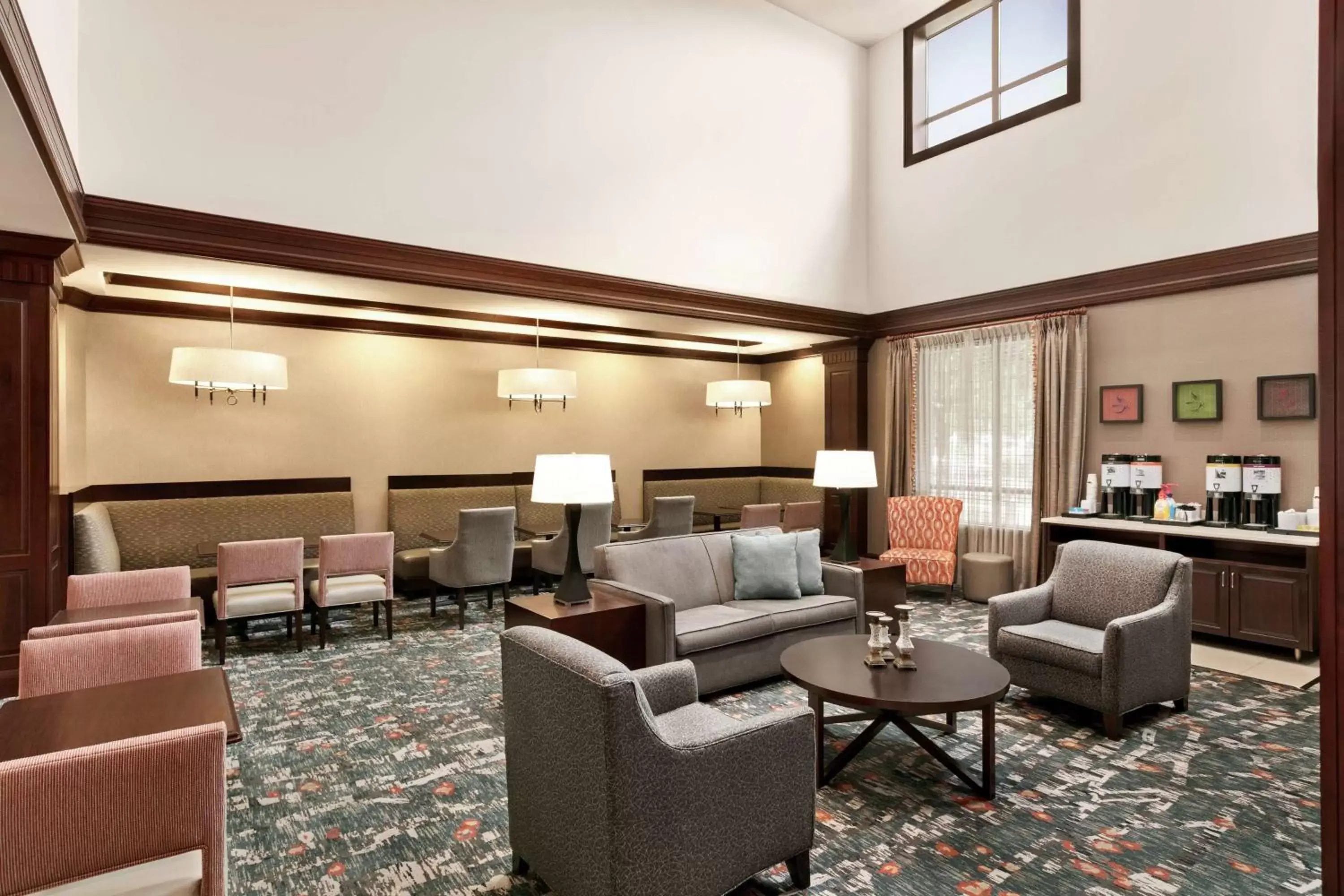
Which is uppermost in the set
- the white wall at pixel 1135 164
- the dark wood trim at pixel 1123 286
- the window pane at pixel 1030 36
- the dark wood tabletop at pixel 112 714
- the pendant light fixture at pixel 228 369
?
the window pane at pixel 1030 36

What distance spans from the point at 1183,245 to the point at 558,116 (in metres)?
4.95

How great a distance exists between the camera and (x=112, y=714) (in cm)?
215

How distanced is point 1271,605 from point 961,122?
503cm

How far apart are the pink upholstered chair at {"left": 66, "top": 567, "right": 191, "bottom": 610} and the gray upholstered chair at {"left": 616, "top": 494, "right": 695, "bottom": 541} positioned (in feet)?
12.9

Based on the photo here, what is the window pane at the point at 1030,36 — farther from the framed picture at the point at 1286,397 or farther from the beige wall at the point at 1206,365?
the framed picture at the point at 1286,397

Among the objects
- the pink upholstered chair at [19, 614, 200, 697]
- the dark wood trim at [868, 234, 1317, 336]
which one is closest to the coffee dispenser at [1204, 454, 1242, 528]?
the dark wood trim at [868, 234, 1317, 336]

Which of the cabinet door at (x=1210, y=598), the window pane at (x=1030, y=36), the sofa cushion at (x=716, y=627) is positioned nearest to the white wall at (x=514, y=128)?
the window pane at (x=1030, y=36)

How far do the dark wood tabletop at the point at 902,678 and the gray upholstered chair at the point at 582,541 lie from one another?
3.40 metres

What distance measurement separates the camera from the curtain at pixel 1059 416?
618 cm

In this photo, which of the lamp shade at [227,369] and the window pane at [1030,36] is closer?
the lamp shade at [227,369]

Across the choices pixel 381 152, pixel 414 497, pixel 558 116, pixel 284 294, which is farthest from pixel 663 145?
pixel 414 497

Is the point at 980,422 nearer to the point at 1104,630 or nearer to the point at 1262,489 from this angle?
the point at 1262,489

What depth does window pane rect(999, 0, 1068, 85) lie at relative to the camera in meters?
6.39

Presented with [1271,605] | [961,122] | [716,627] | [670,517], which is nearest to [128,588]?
[716,627]
